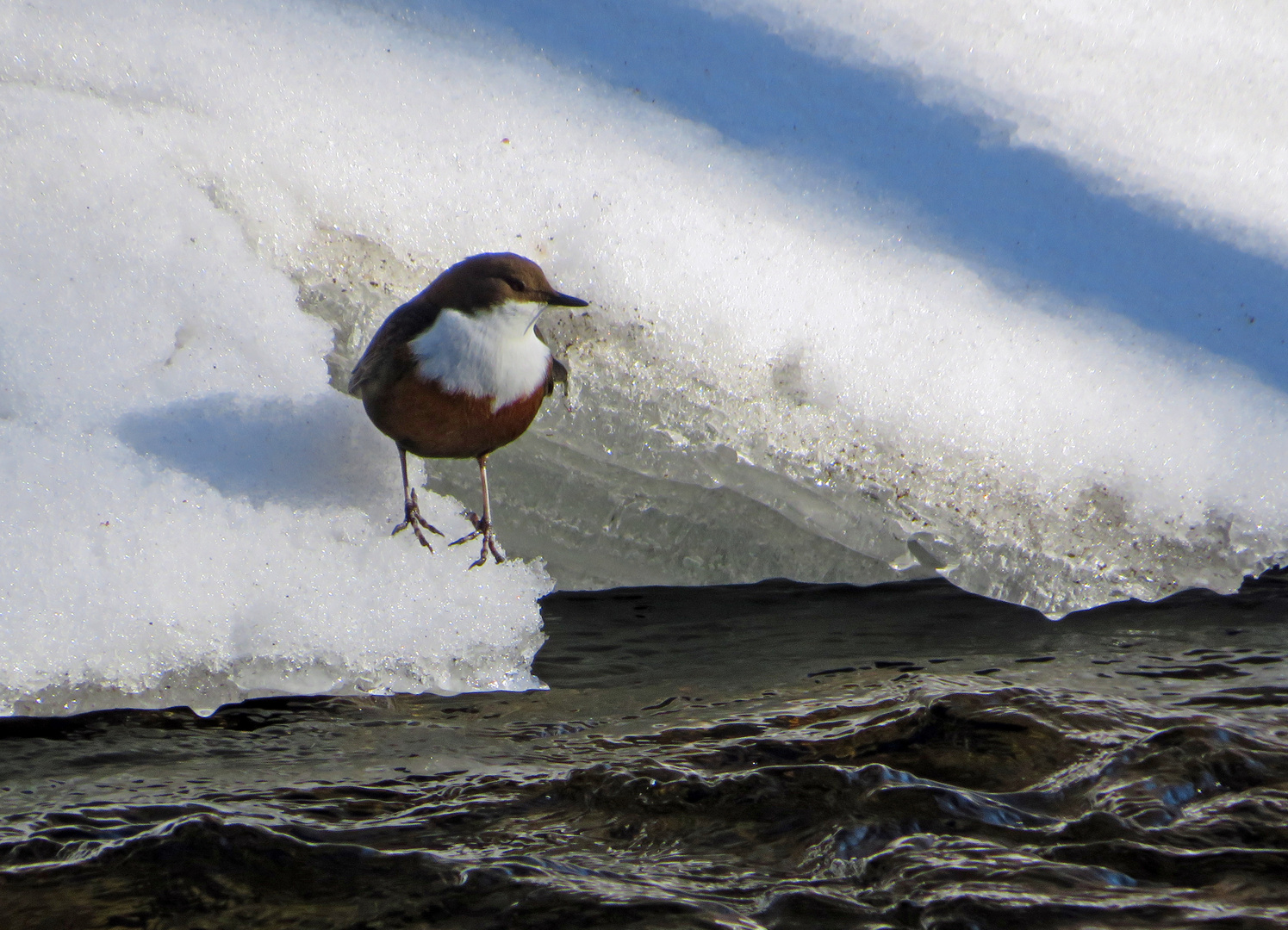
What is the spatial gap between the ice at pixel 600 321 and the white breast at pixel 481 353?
0.44 meters

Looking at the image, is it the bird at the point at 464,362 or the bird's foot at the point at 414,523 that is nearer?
the bird at the point at 464,362

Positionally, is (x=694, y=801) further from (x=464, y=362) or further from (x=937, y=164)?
(x=937, y=164)

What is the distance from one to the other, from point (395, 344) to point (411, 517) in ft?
1.36

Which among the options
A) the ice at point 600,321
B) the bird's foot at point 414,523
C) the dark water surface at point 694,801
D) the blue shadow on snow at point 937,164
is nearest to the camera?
the dark water surface at point 694,801

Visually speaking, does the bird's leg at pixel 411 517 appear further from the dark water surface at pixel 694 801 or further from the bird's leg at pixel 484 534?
the dark water surface at pixel 694 801

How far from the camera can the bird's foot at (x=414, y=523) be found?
2500 mm

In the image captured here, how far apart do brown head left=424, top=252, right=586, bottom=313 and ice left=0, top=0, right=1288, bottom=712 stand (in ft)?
1.80

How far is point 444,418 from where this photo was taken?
2.38 meters

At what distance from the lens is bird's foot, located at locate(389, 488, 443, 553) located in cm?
250

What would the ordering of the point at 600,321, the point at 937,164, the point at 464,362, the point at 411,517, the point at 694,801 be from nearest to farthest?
the point at 694,801 → the point at 464,362 → the point at 411,517 → the point at 600,321 → the point at 937,164

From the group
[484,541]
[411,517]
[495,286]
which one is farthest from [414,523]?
[495,286]

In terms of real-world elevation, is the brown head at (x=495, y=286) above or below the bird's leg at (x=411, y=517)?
above

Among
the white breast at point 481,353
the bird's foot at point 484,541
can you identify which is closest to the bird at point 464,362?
the white breast at point 481,353

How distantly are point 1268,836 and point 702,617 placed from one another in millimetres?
1459
